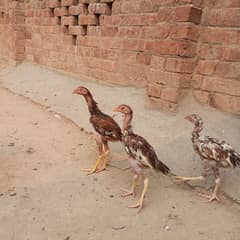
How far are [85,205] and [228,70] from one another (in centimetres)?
302

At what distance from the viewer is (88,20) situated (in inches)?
331

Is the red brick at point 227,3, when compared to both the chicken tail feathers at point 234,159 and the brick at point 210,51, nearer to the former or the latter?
the brick at point 210,51

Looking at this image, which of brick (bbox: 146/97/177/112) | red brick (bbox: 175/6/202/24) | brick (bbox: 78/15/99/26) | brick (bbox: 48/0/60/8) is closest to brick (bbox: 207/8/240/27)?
red brick (bbox: 175/6/202/24)

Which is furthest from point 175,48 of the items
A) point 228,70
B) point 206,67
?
point 228,70

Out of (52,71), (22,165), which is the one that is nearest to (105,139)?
(22,165)

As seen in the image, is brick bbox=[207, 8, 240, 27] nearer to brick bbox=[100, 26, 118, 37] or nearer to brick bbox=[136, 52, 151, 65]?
brick bbox=[136, 52, 151, 65]

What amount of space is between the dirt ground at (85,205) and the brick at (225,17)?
255cm

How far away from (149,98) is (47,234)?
11.5ft

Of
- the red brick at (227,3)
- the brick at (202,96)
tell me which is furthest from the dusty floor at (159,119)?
the red brick at (227,3)

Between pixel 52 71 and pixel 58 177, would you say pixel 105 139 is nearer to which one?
pixel 58 177

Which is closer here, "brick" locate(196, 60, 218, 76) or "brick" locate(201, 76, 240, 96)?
"brick" locate(201, 76, 240, 96)

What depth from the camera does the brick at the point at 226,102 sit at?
5312mm

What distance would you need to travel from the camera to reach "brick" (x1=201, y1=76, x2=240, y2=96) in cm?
532

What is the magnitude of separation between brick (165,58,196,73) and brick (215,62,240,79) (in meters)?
0.44
